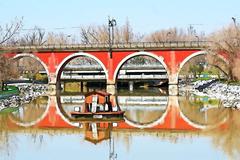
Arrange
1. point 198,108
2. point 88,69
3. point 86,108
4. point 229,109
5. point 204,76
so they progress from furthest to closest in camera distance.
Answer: point 204,76 → point 88,69 → point 198,108 → point 229,109 → point 86,108

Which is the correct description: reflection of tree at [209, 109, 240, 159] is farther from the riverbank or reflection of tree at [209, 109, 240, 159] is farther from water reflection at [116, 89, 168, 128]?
the riverbank

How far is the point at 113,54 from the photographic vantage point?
53.7 metres

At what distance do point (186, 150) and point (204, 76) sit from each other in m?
56.8

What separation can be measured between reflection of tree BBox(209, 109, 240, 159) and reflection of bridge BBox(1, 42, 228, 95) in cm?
2419

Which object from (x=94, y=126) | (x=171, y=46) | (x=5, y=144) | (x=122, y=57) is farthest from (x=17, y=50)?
(x=5, y=144)

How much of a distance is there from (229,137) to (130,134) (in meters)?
4.33

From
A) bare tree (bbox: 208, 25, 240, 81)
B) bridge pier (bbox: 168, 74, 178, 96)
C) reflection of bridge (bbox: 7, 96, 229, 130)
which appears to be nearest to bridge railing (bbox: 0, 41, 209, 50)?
bare tree (bbox: 208, 25, 240, 81)

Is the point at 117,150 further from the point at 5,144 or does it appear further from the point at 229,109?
the point at 229,109

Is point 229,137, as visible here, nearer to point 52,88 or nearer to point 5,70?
point 5,70

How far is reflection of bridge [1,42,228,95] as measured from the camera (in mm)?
51688

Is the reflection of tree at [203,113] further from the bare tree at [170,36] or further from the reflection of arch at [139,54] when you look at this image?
the bare tree at [170,36]

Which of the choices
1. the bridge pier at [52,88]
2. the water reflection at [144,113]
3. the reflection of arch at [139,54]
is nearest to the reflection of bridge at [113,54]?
the reflection of arch at [139,54]

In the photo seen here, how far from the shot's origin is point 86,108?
93.0 feet

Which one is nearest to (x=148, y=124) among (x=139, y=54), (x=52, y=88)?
(x=139, y=54)
